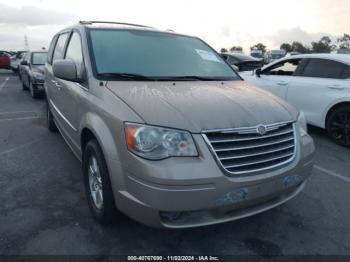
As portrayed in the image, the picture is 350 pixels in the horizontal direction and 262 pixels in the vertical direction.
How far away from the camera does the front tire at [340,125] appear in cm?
548

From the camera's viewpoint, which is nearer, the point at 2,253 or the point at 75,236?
the point at 2,253

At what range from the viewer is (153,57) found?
3.49 meters

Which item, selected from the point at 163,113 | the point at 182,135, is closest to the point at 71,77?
the point at 163,113

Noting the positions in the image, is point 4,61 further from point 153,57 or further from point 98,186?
point 98,186

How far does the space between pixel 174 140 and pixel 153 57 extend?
1.49 m

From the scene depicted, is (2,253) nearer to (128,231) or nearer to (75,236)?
(75,236)

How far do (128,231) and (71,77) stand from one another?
1555 mm

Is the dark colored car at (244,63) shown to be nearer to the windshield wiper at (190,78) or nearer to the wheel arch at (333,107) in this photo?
the wheel arch at (333,107)

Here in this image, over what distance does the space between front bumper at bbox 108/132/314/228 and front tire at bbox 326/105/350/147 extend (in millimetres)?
3542

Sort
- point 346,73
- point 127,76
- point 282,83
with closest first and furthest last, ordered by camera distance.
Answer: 1. point 127,76
2. point 346,73
3. point 282,83

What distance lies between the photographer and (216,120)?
7.96 ft

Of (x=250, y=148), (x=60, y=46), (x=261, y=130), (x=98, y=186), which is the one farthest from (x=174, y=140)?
(x=60, y=46)

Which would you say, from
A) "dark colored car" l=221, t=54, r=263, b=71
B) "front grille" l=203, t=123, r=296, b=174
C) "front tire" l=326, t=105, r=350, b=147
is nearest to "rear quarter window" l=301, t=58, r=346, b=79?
"front tire" l=326, t=105, r=350, b=147

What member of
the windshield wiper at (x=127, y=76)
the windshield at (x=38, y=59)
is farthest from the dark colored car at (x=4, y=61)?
the windshield wiper at (x=127, y=76)
